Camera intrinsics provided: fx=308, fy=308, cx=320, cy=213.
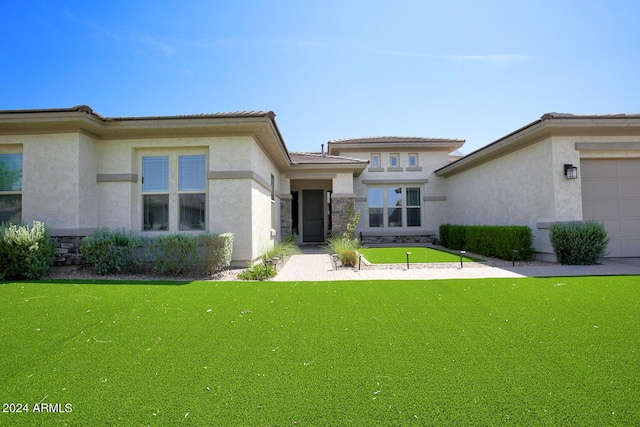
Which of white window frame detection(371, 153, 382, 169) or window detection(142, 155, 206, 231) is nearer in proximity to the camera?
window detection(142, 155, 206, 231)

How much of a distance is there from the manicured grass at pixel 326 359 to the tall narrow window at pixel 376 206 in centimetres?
1118

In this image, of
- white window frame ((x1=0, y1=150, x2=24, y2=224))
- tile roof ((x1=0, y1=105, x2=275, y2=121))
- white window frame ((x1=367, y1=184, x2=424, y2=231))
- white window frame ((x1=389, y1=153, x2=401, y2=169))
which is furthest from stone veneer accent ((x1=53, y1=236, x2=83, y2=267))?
white window frame ((x1=389, y1=153, x2=401, y2=169))

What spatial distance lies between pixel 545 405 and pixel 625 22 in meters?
10.3

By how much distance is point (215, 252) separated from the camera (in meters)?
6.98

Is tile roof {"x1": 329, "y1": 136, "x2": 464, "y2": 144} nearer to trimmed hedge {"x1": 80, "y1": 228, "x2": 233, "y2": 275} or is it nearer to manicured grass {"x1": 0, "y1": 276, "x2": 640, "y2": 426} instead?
trimmed hedge {"x1": 80, "y1": 228, "x2": 233, "y2": 275}

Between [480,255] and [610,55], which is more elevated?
[610,55]

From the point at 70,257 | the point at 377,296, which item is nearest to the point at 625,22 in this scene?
the point at 377,296

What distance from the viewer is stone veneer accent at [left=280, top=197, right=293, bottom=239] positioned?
45.8 feet

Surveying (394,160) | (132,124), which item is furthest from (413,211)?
(132,124)

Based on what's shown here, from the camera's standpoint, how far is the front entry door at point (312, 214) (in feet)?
53.4

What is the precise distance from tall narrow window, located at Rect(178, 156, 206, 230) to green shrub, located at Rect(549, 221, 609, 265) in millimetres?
9460

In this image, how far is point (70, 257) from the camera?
7.50 m

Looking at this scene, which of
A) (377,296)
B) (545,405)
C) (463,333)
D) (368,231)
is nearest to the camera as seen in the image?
(545,405)

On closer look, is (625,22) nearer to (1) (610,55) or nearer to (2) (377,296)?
(1) (610,55)
